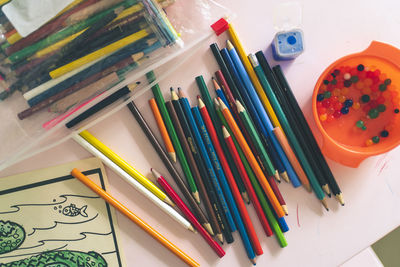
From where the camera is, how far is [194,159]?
544mm

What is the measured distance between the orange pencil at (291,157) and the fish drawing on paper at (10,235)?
48cm

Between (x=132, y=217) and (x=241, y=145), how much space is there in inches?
9.2

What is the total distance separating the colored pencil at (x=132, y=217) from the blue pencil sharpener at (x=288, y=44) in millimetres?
384

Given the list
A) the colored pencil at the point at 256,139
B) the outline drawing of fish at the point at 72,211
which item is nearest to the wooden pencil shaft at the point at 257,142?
the colored pencil at the point at 256,139

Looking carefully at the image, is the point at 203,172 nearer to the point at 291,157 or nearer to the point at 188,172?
the point at 188,172

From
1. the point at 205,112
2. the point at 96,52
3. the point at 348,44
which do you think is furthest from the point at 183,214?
the point at 348,44

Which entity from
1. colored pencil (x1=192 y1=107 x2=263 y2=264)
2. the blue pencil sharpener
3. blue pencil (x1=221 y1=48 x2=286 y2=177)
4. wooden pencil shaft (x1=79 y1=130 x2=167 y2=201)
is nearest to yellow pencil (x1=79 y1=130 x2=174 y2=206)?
wooden pencil shaft (x1=79 y1=130 x2=167 y2=201)

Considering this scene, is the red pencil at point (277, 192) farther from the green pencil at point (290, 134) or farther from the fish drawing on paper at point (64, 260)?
the fish drawing on paper at point (64, 260)

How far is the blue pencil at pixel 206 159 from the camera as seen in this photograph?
536mm

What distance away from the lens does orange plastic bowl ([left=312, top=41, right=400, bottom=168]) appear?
513 mm

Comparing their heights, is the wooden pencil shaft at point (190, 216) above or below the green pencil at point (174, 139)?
below

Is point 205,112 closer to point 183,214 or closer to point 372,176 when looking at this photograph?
point 183,214

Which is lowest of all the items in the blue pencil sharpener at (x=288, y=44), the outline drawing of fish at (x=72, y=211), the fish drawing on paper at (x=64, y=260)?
the fish drawing on paper at (x=64, y=260)

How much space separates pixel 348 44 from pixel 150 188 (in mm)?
460
